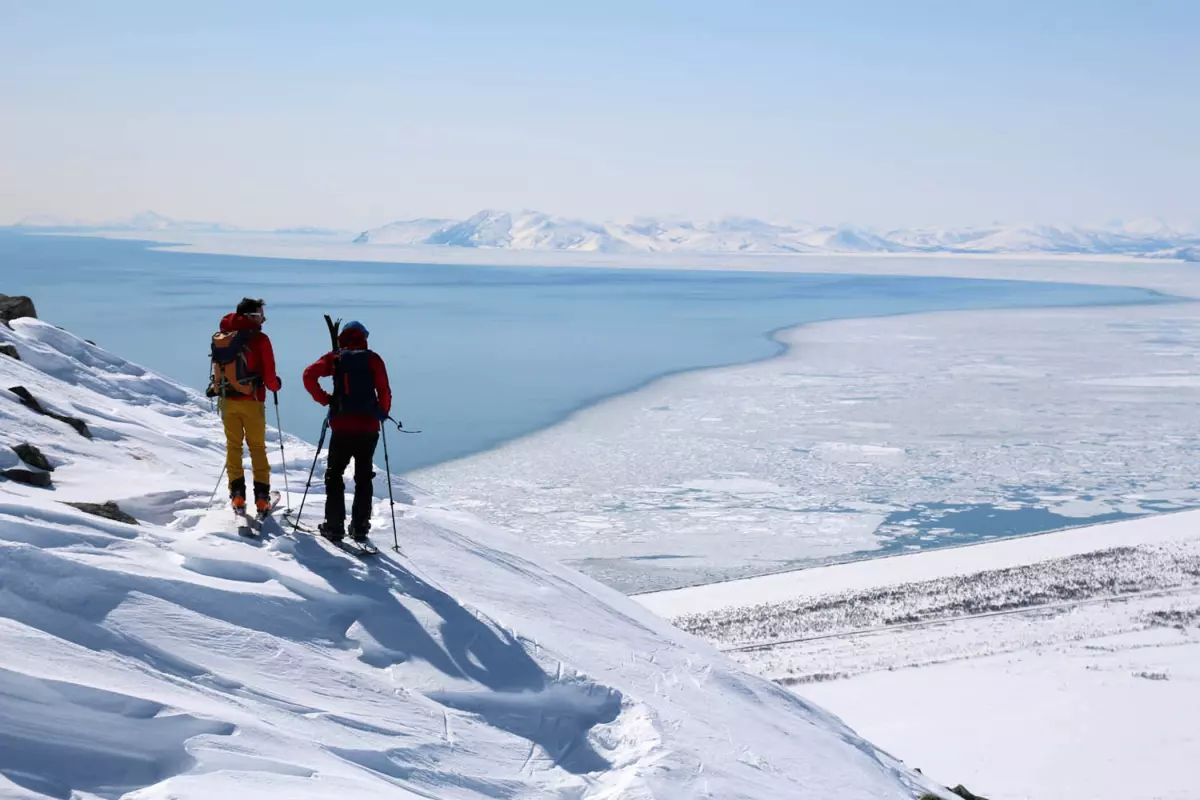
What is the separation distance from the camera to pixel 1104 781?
11789mm

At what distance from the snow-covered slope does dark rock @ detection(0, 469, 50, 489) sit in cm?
13

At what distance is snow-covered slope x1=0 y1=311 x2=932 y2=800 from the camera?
4809mm

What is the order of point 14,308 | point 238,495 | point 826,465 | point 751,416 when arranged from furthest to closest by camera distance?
1. point 751,416
2. point 826,465
3. point 14,308
4. point 238,495

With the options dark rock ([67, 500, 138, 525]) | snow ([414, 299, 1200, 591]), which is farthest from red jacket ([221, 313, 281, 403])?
snow ([414, 299, 1200, 591])

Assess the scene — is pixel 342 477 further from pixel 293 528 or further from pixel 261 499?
pixel 261 499

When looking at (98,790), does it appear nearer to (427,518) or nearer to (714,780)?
(714,780)

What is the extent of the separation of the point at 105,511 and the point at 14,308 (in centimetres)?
1106

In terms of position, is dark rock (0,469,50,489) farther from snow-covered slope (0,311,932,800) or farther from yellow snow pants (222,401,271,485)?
yellow snow pants (222,401,271,485)

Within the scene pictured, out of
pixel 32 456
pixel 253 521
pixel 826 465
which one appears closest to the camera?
pixel 253 521

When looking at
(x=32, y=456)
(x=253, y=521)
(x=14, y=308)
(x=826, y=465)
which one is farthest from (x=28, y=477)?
(x=826, y=465)

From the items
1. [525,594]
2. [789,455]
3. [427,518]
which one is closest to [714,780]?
[525,594]

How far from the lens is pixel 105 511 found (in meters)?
7.55

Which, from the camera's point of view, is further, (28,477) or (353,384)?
(28,477)

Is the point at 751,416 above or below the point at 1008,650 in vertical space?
above
